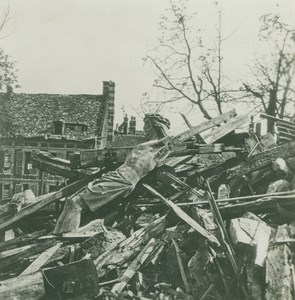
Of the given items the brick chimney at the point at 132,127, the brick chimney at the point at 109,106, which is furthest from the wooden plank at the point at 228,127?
the brick chimney at the point at 132,127

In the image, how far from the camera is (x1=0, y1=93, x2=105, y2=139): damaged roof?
32812 mm

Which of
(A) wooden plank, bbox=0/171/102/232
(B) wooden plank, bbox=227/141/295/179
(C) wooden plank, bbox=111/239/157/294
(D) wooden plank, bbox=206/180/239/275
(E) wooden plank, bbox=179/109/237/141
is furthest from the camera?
(B) wooden plank, bbox=227/141/295/179

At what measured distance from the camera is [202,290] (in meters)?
4.09

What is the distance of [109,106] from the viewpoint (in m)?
35.1

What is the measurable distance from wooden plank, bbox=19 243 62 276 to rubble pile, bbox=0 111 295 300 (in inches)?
0.5

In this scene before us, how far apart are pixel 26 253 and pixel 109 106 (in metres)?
30.6

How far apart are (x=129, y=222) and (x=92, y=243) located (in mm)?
1081

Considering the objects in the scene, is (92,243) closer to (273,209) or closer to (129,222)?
(129,222)

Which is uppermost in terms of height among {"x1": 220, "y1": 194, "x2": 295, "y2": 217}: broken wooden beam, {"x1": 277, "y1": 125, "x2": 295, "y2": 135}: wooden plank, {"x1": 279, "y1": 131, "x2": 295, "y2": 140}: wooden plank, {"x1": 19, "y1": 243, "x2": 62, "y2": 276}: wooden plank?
{"x1": 277, "y1": 125, "x2": 295, "y2": 135}: wooden plank

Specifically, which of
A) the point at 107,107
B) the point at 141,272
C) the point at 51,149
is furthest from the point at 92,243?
the point at 107,107

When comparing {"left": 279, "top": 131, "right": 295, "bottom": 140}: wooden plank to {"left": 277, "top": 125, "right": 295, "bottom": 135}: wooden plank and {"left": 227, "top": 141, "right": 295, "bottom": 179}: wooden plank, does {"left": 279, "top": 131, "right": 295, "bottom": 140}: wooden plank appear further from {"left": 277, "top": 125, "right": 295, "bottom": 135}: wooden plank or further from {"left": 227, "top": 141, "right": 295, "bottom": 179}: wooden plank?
{"left": 227, "top": 141, "right": 295, "bottom": 179}: wooden plank

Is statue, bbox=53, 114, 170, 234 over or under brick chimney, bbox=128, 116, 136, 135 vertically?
under

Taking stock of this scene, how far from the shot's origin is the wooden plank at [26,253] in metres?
4.92

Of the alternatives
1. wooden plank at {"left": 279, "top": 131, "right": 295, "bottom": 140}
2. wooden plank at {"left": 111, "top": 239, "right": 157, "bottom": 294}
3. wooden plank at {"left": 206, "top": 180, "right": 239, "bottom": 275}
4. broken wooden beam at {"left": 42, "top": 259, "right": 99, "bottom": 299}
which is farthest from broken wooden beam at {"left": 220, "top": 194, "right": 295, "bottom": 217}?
wooden plank at {"left": 279, "top": 131, "right": 295, "bottom": 140}
